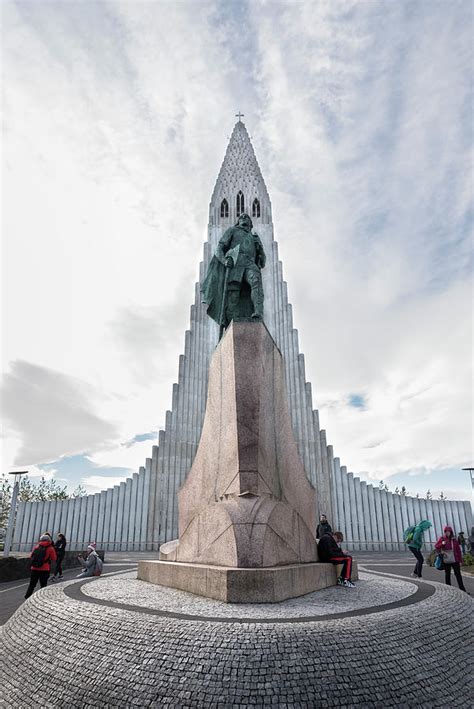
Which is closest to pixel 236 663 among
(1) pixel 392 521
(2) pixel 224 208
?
(1) pixel 392 521

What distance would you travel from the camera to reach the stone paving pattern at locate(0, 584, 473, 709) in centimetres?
272

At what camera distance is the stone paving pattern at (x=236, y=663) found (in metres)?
2.72

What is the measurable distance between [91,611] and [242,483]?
2358 mm

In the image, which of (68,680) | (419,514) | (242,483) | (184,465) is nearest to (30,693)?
(68,680)

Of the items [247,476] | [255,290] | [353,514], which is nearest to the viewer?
[247,476]

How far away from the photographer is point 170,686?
2.75m

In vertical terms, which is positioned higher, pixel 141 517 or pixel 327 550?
pixel 141 517

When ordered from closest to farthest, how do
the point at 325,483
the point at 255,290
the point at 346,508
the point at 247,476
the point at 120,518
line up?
the point at 247,476, the point at 255,290, the point at 120,518, the point at 346,508, the point at 325,483

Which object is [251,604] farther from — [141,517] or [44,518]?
[44,518]

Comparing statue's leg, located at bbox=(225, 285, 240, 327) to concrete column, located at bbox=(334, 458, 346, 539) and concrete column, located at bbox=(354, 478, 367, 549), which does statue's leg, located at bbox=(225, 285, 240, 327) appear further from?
concrete column, located at bbox=(354, 478, 367, 549)

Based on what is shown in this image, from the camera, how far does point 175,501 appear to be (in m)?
26.1

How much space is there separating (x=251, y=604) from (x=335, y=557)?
224 cm

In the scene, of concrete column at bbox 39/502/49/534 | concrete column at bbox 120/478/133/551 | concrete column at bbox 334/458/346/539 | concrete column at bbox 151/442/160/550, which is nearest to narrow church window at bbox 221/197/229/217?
concrete column at bbox 151/442/160/550

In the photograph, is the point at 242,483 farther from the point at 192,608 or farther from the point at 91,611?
the point at 91,611
